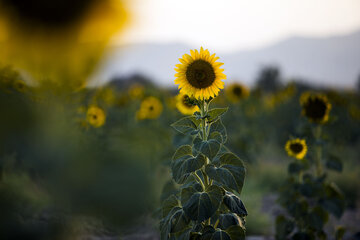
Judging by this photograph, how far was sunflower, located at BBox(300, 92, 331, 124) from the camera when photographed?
2469 mm

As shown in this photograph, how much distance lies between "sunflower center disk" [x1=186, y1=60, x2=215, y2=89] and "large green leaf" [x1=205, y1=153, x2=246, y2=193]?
1.05 feet

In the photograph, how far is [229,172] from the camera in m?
1.40

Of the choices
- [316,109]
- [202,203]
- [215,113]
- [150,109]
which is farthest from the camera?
[150,109]

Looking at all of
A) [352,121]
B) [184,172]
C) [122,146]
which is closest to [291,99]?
[352,121]

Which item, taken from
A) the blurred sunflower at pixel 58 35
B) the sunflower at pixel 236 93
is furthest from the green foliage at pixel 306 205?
the sunflower at pixel 236 93

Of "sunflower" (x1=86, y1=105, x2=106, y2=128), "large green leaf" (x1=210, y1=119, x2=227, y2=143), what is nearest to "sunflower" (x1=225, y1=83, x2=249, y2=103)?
"sunflower" (x1=86, y1=105, x2=106, y2=128)

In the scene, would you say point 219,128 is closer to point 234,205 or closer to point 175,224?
point 234,205

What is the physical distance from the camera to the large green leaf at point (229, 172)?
4.51 feet

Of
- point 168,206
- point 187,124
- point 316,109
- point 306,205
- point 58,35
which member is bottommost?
point 306,205

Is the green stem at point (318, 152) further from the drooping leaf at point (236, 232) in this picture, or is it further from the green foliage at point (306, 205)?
the drooping leaf at point (236, 232)

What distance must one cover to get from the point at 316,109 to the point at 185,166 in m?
1.46

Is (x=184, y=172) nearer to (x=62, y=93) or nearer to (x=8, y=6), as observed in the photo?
(x=62, y=93)

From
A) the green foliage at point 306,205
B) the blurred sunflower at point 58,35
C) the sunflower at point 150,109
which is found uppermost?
the blurred sunflower at point 58,35

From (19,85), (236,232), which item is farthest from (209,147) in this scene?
(19,85)
